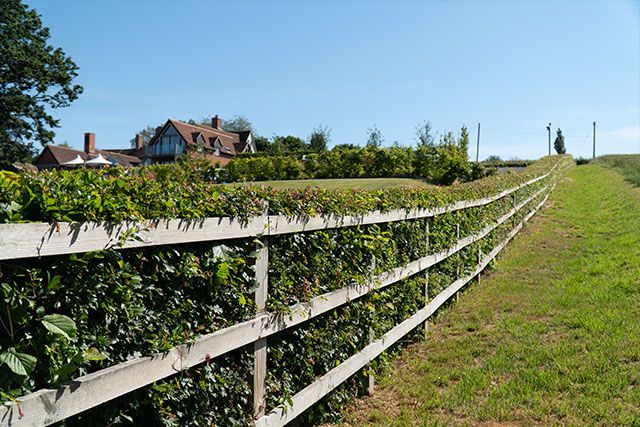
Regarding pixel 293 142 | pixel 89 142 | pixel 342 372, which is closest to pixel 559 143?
pixel 293 142

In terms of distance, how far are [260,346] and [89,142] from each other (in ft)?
204

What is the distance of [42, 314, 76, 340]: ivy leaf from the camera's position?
196cm

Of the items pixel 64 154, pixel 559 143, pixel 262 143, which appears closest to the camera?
pixel 64 154

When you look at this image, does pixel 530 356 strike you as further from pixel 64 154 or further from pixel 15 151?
pixel 64 154

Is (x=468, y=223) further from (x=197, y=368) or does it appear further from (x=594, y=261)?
(x=197, y=368)

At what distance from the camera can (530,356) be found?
5.59 metres

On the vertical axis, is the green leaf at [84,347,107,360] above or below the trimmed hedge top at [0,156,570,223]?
below

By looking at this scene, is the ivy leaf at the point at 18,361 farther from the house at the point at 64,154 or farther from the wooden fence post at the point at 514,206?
the house at the point at 64,154

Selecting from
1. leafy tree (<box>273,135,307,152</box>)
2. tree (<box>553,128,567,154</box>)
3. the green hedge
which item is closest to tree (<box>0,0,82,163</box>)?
the green hedge

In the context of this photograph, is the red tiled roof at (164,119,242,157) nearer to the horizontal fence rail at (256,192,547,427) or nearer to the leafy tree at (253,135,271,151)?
the leafy tree at (253,135,271,151)

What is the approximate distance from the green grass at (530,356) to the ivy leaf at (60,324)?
294cm

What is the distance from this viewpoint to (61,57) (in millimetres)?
41531

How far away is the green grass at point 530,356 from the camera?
4.42m

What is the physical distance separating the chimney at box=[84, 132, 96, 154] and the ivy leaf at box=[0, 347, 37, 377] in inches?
2442
